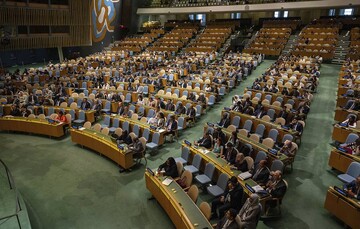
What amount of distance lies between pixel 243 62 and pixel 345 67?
654 cm

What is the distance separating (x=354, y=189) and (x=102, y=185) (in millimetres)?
6359

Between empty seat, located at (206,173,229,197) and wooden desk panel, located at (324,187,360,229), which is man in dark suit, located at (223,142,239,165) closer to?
empty seat, located at (206,173,229,197)

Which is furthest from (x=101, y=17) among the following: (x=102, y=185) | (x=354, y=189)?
(x=354, y=189)

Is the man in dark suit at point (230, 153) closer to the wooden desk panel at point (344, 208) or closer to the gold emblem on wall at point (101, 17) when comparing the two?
the wooden desk panel at point (344, 208)

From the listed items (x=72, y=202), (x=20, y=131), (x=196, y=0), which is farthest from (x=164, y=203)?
(x=196, y=0)

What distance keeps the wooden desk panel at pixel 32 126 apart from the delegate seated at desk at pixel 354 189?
32.7 feet

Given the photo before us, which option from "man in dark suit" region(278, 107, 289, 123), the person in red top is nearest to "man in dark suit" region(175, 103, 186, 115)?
"man in dark suit" region(278, 107, 289, 123)

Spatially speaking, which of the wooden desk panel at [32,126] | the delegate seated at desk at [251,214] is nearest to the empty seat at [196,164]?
the delegate seated at desk at [251,214]

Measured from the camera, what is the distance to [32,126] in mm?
11664

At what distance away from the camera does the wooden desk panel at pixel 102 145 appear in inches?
344

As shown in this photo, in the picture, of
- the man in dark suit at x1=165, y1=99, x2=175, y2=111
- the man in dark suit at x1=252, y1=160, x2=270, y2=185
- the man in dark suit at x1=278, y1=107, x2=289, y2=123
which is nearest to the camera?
the man in dark suit at x1=252, y1=160, x2=270, y2=185

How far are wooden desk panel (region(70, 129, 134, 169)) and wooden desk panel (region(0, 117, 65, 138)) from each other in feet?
3.24

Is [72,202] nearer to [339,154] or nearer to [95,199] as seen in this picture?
[95,199]

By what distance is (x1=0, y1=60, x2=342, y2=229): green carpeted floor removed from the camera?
6617 mm
